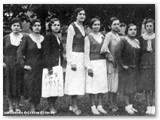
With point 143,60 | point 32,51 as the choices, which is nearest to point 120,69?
point 143,60

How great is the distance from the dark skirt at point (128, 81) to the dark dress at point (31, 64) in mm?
1020

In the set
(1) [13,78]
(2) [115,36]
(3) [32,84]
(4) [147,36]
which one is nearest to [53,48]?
(3) [32,84]

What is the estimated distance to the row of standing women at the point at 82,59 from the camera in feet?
31.6

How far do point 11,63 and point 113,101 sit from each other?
4.50 feet

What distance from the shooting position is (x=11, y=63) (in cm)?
963

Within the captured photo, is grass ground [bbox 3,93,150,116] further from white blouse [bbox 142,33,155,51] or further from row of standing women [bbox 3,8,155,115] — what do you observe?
white blouse [bbox 142,33,155,51]

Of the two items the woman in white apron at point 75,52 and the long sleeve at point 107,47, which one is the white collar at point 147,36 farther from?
the woman in white apron at point 75,52

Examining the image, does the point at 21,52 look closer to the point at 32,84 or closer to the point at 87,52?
the point at 32,84

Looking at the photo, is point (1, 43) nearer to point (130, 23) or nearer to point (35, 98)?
point (35, 98)

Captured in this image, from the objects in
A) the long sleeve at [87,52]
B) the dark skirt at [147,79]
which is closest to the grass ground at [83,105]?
the dark skirt at [147,79]

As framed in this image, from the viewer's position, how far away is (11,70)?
9.64 m

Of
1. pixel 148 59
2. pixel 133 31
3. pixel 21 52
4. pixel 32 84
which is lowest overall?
pixel 32 84

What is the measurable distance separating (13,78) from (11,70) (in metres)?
0.10

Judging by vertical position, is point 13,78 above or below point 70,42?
below
